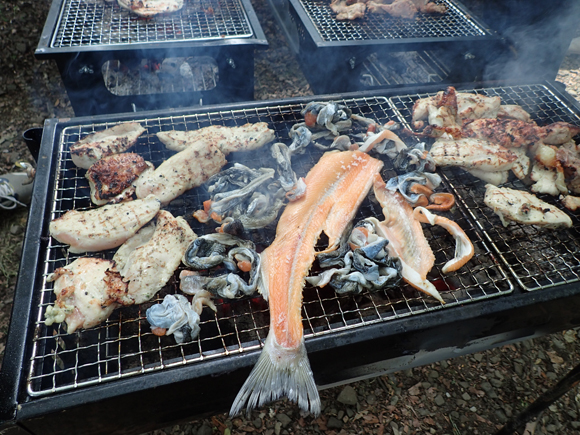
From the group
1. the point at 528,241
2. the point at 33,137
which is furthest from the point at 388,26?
the point at 33,137

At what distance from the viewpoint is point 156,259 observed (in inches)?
112

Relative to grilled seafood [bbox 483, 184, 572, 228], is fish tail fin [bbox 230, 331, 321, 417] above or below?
below

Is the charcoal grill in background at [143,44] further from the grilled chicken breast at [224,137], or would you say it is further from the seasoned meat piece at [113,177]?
the seasoned meat piece at [113,177]

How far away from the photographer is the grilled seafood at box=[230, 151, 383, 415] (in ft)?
7.28

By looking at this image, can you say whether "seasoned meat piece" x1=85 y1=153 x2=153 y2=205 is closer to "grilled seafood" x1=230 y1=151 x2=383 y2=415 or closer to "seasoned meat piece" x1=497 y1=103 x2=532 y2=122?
"grilled seafood" x1=230 y1=151 x2=383 y2=415

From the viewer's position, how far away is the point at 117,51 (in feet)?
14.2

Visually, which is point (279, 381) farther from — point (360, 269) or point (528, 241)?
point (528, 241)

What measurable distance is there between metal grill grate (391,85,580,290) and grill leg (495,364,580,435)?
630 mm

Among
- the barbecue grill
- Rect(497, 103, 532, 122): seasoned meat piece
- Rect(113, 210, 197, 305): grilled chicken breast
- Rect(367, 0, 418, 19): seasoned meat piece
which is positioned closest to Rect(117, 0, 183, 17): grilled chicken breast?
the barbecue grill

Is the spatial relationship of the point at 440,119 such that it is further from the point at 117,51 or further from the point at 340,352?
the point at 117,51

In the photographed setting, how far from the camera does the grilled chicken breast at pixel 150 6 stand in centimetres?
505

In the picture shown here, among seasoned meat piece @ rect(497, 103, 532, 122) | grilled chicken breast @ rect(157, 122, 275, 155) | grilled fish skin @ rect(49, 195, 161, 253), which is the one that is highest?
seasoned meat piece @ rect(497, 103, 532, 122)

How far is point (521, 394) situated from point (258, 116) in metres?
3.81

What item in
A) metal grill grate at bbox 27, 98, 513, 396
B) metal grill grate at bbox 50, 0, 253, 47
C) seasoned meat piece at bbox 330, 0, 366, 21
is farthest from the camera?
seasoned meat piece at bbox 330, 0, 366, 21
